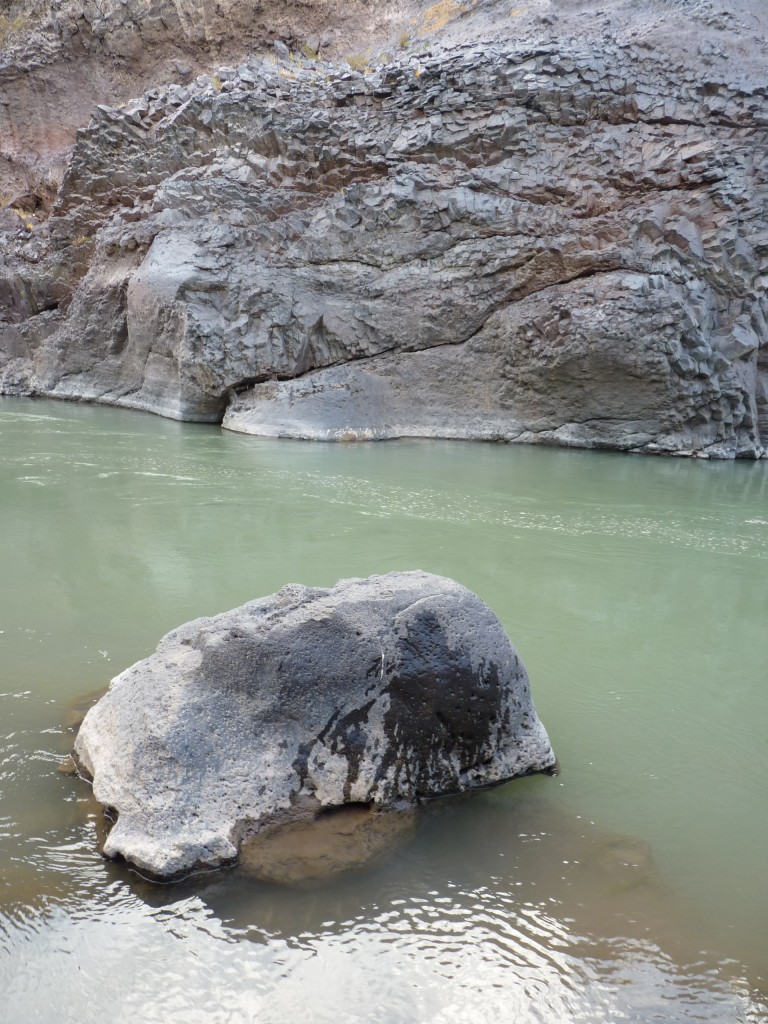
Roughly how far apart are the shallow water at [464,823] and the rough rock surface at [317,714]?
0.49 feet

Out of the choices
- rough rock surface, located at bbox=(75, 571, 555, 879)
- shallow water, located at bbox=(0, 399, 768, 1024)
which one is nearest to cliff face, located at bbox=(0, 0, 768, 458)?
shallow water, located at bbox=(0, 399, 768, 1024)

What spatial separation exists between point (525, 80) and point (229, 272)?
5952mm

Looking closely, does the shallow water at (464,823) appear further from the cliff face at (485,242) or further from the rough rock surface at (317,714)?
the cliff face at (485,242)

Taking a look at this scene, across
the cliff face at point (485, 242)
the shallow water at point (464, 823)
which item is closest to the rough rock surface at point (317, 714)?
the shallow water at point (464, 823)

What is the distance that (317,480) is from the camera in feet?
28.3

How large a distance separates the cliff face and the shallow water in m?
6.68

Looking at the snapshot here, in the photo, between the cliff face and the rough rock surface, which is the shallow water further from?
the cliff face

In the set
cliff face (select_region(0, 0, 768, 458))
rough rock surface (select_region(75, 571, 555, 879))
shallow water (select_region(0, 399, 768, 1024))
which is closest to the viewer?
shallow water (select_region(0, 399, 768, 1024))

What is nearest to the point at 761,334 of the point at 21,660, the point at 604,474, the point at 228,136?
the point at 604,474

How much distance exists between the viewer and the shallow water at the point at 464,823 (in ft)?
6.03

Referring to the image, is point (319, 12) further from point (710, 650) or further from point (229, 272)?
point (710, 650)

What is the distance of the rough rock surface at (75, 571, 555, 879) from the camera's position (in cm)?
240

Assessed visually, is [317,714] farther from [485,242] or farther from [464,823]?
[485,242]

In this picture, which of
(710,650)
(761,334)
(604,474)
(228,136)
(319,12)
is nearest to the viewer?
(710,650)
